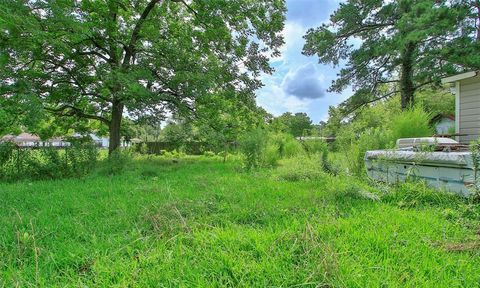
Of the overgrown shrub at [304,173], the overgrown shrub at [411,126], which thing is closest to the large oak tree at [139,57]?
the overgrown shrub at [304,173]

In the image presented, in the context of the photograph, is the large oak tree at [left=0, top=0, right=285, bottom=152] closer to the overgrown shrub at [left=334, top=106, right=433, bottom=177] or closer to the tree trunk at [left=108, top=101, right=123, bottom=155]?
the tree trunk at [left=108, top=101, right=123, bottom=155]

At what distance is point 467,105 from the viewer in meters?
5.66

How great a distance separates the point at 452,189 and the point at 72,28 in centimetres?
772

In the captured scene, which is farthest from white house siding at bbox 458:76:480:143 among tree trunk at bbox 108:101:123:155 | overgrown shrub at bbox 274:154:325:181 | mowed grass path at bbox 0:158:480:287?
tree trunk at bbox 108:101:123:155

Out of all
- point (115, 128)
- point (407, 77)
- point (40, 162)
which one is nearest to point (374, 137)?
point (407, 77)

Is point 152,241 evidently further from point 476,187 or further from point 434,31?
point 434,31

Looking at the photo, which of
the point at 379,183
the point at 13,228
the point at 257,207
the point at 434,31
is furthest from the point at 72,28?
the point at 434,31

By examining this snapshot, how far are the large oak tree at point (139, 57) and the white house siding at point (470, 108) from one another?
20.5 ft

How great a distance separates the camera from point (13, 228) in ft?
8.65

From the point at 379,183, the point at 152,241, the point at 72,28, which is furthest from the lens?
the point at 72,28

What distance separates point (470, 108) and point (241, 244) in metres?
6.08

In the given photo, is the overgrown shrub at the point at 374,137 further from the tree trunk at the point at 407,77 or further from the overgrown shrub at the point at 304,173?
the tree trunk at the point at 407,77

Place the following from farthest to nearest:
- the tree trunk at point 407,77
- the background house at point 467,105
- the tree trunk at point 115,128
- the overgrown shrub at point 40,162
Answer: the tree trunk at point 407,77 < the tree trunk at point 115,128 < the overgrown shrub at point 40,162 < the background house at point 467,105

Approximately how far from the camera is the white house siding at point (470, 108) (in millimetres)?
5434
